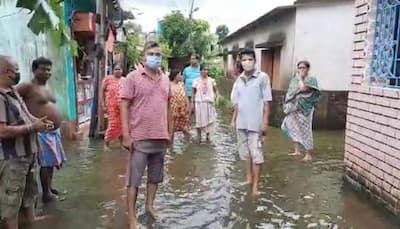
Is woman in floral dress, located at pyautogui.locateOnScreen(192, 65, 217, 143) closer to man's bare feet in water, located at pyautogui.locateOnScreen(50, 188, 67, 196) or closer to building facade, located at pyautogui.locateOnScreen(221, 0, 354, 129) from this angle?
building facade, located at pyautogui.locateOnScreen(221, 0, 354, 129)

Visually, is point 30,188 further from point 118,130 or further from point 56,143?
point 118,130

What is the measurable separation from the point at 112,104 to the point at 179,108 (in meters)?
1.36

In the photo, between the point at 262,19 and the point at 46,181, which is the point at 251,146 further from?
the point at 262,19

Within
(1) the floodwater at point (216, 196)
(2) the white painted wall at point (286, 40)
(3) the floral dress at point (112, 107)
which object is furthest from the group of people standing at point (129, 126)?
(2) the white painted wall at point (286, 40)

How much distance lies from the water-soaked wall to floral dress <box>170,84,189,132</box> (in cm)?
205

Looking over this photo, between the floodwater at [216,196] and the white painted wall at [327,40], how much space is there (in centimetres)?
548

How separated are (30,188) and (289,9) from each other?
11.1 m

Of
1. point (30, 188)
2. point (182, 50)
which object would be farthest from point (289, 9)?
point (182, 50)

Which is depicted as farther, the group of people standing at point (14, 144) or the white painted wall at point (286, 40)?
the white painted wall at point (286, 40)

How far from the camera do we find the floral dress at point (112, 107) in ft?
27.4

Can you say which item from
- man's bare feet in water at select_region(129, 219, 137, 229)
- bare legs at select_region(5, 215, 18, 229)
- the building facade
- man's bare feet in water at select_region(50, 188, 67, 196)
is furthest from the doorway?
bare legs at select_region(5, 215, 18, 229)

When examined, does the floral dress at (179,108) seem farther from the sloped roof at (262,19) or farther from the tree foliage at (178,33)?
the tree foliage at (178,33)

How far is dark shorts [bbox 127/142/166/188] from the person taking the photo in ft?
15.0

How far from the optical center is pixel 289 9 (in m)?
14.1
